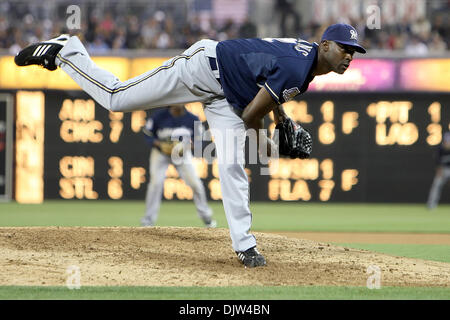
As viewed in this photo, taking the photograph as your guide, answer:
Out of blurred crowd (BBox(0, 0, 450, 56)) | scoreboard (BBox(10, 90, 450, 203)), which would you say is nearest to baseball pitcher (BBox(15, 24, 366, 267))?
scoreboard (BBox(10, 90, 450, 203))

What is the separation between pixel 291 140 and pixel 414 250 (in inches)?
125

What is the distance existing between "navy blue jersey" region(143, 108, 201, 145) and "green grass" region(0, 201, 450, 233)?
1380 mm

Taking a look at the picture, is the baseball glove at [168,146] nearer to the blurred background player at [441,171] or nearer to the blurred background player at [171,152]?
the blurred background player at [171,152]

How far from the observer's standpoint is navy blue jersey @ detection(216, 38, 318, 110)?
208 inches

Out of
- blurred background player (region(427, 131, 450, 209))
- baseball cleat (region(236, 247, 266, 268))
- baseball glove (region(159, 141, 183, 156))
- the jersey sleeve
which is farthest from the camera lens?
blurred background player (region(427, 131, 450, 209))

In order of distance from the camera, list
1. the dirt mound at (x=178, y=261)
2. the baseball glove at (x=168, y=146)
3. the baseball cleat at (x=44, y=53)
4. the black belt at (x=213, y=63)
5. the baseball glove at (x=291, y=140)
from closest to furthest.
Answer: the dirt mound at (x=178, y=261), the black belt at (x=213, y=63), the baseball glove at (x=291, y=140), the baseball cleat at (x=44, y=53), the baseball glove at (x=168, y=146)

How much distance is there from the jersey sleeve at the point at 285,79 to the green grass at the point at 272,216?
19.4ft

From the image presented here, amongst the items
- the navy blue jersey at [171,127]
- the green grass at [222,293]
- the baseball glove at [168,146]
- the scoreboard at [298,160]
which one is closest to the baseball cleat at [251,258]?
the green grass at [222,293]

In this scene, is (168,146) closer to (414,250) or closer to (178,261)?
(414,250)

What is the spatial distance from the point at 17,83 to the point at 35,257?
1071cm

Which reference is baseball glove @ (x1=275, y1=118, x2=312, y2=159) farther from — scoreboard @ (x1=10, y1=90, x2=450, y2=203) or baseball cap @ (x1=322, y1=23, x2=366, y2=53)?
scoreboard @ (x1=10, y1=90, x2=450, y2=203)

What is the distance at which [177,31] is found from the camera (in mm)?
18641

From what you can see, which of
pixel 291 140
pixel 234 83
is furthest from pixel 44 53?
pixel 291 140

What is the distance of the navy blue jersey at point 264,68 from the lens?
5281mm
